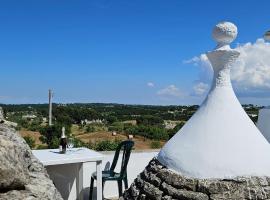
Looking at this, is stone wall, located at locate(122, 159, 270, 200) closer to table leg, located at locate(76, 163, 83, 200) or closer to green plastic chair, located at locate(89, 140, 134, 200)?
green plastic chair, located at locate(89, 140, 134, 200)

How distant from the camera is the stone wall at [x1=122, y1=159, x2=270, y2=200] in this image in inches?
155

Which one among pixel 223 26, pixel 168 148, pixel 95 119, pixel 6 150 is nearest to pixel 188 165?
pixel 168 148

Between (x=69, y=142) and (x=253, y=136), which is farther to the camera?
(x=69, y=142)

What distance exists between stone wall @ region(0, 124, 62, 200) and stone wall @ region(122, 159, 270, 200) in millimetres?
2450

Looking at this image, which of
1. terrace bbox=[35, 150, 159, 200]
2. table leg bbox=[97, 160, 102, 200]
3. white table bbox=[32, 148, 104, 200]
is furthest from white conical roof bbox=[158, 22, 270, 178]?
terrace bbox=[35, 150, 159, 200]

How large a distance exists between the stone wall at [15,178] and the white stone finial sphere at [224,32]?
3225mm

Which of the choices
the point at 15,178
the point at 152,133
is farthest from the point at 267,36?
the point at 152,133

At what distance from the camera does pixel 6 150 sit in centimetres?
158

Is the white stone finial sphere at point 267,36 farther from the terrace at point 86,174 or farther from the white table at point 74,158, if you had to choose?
the terrace at point 86,174

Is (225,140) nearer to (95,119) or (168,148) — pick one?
(168,148)

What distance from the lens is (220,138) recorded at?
4258mm

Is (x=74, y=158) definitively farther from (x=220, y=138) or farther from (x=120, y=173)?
(x=220, y=138)

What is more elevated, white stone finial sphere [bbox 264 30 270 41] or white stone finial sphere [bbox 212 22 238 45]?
white stone finial sphere [bbox 264 30 270 41]

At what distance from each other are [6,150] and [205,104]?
332cm
